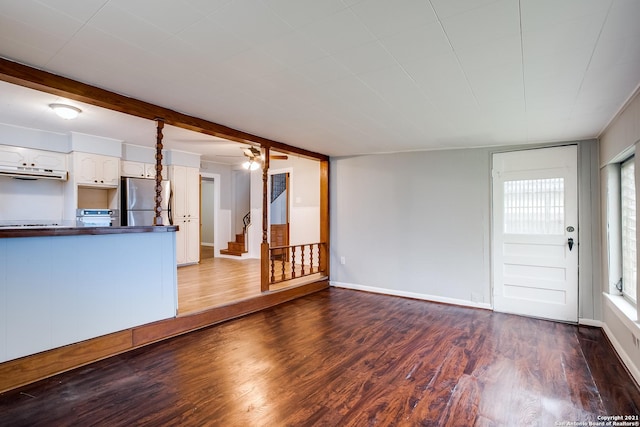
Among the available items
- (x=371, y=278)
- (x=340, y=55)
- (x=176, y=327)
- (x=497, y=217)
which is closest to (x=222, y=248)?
(x=371, y=278)

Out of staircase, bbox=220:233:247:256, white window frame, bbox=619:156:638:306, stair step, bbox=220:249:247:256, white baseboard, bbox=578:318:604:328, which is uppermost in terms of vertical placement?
white window frame, bbox=619:156:638:306

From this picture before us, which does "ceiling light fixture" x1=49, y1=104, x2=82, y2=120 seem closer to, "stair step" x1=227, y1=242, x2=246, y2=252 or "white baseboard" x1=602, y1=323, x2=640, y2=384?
"stair step" x1=227, y1=242, x2=246, y2=252

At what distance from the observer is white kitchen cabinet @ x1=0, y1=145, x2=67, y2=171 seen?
4.27 meters

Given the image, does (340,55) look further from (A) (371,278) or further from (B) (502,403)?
(A) (371,278)

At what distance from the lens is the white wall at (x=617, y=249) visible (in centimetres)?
245

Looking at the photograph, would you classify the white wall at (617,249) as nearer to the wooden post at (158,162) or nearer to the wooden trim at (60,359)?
the wooden post at (158,162)

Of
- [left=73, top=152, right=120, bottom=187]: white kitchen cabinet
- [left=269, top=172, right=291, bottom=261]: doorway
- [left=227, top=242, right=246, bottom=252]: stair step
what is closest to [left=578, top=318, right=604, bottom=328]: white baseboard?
[left=269, top=172, right=291, bottom=261]: doorway

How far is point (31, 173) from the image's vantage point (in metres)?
4.41

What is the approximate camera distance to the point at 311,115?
126 inches

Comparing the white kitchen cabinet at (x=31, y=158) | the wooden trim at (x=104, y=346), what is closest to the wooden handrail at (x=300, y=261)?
the wooden trim at (x=104, y=346)

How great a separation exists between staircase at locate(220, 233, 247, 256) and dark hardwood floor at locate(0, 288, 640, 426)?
4.24 metres

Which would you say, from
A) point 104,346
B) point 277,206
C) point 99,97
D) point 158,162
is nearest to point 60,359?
point 104,346

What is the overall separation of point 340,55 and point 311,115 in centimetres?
124

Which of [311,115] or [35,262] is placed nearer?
[35,262]
